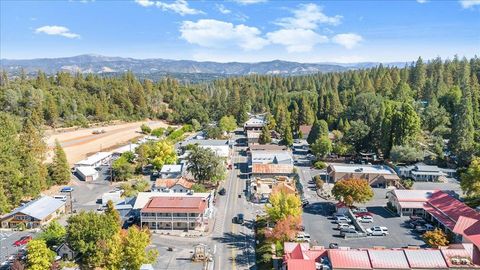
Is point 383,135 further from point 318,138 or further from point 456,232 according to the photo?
point 456,232

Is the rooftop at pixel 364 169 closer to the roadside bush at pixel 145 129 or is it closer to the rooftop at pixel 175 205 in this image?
the rooftop at pixel 175 205

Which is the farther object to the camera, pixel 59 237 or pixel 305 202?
pixel 305 202

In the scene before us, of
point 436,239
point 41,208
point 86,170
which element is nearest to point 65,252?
point 41,208

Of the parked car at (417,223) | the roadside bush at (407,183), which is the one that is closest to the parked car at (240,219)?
the parked car at (417,223)

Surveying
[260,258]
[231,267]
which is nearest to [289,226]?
[260,258]

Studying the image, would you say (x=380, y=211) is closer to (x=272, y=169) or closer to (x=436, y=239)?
(x=436, y=239)
